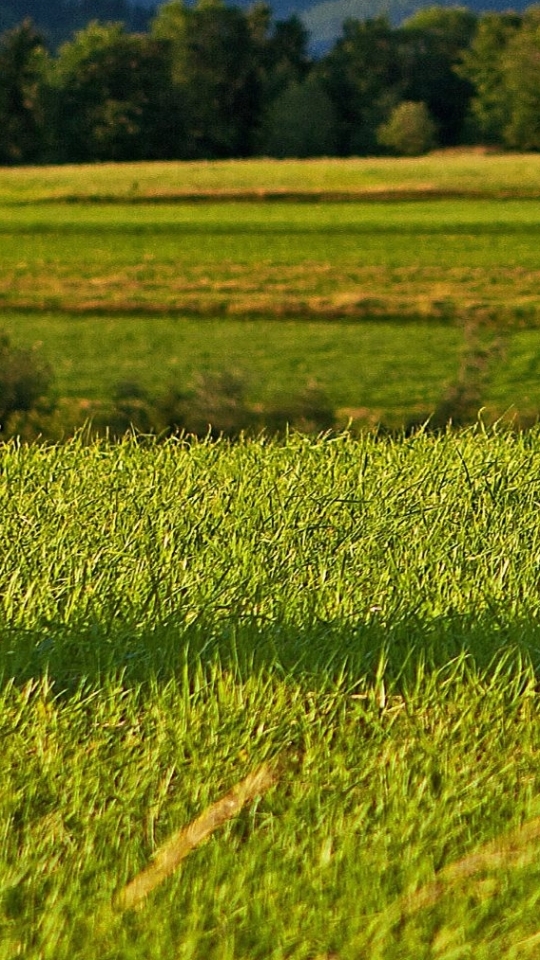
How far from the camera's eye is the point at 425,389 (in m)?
11.1

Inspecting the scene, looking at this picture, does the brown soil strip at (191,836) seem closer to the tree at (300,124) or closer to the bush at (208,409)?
the bush at (208,409)

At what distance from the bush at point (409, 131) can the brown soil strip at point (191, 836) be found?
17.2m

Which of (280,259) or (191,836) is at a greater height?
(191,836)

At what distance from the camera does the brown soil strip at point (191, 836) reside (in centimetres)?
223

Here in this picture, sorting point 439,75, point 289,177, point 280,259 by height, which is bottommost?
point 280,259

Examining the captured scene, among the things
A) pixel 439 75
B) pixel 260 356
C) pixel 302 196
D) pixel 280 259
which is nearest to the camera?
pixel 260 356

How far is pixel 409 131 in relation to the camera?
1894cm

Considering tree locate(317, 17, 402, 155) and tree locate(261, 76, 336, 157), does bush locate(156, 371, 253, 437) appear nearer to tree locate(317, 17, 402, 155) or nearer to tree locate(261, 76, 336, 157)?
tree locate(261, 76, 336, 157)

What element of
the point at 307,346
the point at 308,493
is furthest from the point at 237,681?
the point at 307,346

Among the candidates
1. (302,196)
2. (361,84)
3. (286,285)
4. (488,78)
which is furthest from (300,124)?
(286,285)

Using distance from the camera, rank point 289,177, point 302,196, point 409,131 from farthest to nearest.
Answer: point 302,196 → point 289,177 → point 409,131

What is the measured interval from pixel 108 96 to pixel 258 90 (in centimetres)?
270

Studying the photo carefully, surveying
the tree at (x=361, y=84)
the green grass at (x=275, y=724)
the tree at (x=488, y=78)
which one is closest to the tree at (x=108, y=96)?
the tree at (x=361, y=84)

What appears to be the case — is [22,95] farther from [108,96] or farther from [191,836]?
[191,836]
